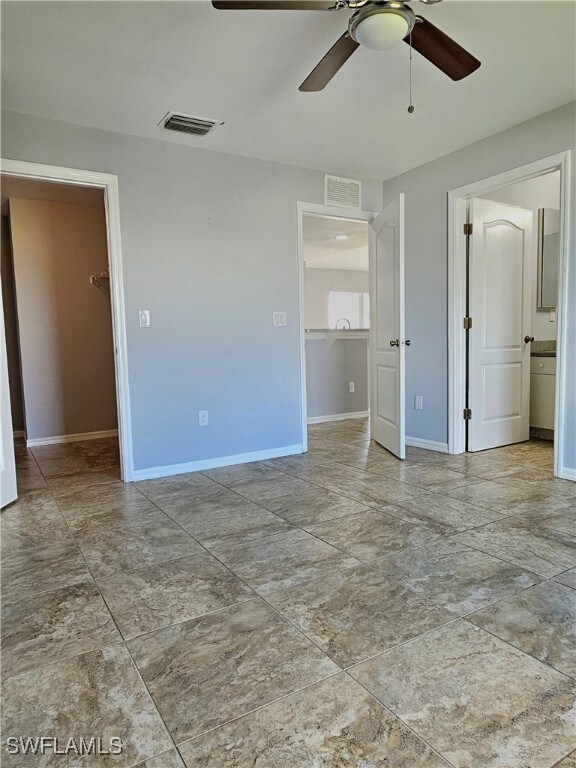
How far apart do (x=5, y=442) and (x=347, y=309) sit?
324 inches

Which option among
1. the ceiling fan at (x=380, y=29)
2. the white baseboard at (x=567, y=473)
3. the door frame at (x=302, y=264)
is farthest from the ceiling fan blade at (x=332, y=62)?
→ the white baseboard at (x=567, y=473)

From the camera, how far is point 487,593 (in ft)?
5.60

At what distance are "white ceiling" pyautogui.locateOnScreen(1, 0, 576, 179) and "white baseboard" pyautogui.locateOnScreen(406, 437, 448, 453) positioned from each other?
2391 millimetres

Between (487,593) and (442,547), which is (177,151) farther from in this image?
(487,593)

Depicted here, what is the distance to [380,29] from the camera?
176cm

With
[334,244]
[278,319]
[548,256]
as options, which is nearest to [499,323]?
[548,256]

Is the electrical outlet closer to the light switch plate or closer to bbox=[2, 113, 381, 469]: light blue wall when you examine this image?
bbox=[2, 113, 381, 469]: light blue wall

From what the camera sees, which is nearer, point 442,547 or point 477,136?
point 442,547

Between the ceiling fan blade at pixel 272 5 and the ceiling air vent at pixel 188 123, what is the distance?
1390 mm

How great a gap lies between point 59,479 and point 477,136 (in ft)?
13.0

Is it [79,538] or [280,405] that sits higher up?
[280,405]

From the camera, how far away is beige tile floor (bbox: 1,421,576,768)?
1.09 metres

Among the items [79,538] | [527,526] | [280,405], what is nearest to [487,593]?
[527,526]

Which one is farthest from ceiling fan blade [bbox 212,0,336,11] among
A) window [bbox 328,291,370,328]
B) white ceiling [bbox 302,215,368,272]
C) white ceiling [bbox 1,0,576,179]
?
window [bbox 328,291,370,328]
